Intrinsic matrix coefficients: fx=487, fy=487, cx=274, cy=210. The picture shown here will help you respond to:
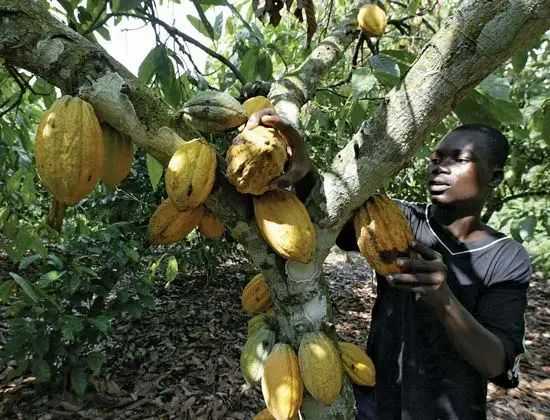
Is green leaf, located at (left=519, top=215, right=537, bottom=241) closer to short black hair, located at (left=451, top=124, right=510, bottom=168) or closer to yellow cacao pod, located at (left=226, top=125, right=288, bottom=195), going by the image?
short black hair, located at (left=451, top=124, right=510, bottom=168)

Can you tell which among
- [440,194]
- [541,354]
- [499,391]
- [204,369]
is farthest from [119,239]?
[541,354]

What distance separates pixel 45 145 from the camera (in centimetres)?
87

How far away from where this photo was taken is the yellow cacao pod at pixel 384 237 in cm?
99

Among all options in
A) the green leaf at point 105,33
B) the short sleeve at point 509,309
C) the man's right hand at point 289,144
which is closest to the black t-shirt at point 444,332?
the short sleeve at point 509,309

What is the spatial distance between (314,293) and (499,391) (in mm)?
2699

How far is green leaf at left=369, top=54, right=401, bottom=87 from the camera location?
1.39 meters

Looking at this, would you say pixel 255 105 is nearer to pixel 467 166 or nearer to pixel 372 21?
pixel 467 166

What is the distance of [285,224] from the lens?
90 centimetres

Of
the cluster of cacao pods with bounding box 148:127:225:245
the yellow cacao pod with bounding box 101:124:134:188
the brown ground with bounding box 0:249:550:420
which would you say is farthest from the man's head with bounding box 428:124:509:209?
the brown ground with bounding box 0:249:550:420

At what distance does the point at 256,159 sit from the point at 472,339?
63 cm

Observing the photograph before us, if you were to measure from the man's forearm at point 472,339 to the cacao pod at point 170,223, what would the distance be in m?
0.56

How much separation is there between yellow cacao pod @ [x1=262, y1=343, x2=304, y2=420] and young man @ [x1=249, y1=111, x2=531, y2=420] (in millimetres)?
410

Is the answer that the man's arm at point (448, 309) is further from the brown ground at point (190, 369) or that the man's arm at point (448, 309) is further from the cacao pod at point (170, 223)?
the brown ground at point (190, 369)

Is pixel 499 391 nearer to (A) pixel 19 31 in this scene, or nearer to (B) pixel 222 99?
(B) pixel 222 99
